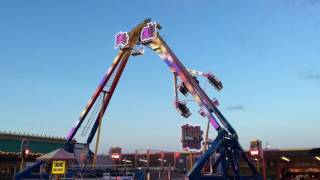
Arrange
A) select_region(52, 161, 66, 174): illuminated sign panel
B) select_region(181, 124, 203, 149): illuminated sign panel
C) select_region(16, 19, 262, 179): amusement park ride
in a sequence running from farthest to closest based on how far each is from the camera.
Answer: select_region(181, 124, 203, 149): illuminated sign panel, select_region(16, 19, 262, 179): amusement park ride, select_region(52, 161, 66, 174): illuminated sign panel

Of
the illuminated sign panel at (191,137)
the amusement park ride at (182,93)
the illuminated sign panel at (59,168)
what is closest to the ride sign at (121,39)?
the amusement park ride at (182,93)

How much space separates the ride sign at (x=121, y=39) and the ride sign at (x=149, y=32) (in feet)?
10.6

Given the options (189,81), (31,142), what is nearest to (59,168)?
(189,81)

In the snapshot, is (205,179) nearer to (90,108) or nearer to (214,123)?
(214,123)

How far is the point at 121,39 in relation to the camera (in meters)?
56.6

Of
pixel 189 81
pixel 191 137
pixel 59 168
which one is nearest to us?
pixel 59 168

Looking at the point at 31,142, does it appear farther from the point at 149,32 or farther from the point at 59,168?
the point at 59,168

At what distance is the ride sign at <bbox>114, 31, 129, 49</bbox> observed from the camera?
183 feet

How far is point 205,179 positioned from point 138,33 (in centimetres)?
2388

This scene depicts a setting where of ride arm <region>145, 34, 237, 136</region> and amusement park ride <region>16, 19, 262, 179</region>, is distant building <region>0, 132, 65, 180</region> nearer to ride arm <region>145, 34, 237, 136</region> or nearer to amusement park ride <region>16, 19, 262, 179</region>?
amusement park ride <region>16, 19, 262, 179</region>

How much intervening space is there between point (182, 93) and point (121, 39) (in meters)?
12.0

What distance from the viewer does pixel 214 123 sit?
Answer: 1834 inches

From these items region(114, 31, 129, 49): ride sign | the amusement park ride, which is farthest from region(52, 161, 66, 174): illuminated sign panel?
region(114, 31, 129, 49): ride sign

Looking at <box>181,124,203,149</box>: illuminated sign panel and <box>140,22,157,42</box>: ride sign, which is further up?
<box>140,22,157,42</box>: ride sign
